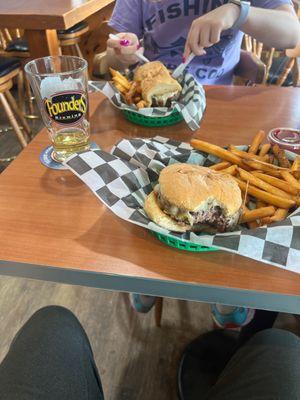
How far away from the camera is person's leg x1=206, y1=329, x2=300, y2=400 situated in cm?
67

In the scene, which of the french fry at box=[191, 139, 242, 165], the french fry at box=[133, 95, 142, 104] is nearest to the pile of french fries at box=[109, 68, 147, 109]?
the french fry at box=[133, 95, 142, 104]

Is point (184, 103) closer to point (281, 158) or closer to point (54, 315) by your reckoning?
point (281, 158)

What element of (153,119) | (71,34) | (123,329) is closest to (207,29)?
(153,119)

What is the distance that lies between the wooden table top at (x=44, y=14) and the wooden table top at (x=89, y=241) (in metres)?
1.17

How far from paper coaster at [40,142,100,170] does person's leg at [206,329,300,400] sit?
24.2 inches

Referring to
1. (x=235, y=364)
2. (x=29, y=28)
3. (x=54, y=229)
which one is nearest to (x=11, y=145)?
(x=29, y=28)

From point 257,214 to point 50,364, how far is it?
1.77 ft

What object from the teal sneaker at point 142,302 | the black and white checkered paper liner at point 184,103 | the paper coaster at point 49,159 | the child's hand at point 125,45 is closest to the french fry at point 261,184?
the black and white checkered paper liner at point 184,103

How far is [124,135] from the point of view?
3.16 feet

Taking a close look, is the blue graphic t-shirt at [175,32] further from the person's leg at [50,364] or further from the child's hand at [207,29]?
the person's leg at [50,364]

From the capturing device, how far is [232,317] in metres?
1.25

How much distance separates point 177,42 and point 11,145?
5.42 ft

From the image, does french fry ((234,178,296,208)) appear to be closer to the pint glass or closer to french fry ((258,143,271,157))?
french fry ((258,143,271,157))

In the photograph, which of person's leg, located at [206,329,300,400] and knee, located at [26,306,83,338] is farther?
knee, located at [26,306,83,338]
